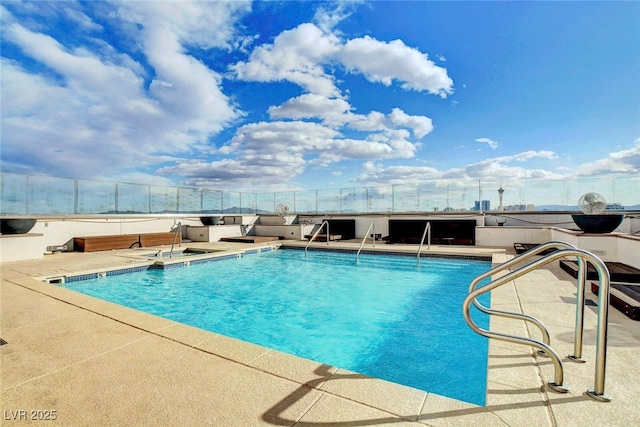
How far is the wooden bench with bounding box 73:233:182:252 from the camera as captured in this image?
9539 millimetres

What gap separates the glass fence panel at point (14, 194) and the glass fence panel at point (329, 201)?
12.2 metres

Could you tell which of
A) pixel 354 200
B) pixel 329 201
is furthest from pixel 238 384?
pixel 329 201

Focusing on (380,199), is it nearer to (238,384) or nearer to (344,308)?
(344,308)

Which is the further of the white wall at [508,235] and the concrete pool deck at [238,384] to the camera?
the white wall at [508,235]

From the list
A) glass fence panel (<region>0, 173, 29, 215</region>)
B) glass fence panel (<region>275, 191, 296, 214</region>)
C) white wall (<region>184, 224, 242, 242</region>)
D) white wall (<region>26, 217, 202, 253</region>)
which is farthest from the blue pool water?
glass fence panel (<region>275, 191, 296, 214</region>)

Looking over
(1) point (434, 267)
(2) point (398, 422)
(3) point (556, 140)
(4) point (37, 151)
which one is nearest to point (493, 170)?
(3) point (556, 140)

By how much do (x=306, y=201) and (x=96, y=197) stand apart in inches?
393

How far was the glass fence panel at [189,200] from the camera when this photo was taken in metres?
14.6

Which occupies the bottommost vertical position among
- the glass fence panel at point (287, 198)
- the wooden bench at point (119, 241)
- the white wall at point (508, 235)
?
the wooden bench at point (119, 241)

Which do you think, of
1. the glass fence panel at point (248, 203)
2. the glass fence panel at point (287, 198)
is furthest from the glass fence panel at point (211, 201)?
the glass fence panel at point (287, 198)

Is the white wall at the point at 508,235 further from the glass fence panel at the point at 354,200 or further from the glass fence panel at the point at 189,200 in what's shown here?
the glass fence panel at the point at 189,200

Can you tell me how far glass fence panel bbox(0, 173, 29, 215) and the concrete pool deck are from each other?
986 centimetres

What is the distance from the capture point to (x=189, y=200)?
15125mm

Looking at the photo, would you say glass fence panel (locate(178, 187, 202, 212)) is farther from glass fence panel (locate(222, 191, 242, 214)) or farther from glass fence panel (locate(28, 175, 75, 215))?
glass fence panel (locate(28, 175, 75, 215))
